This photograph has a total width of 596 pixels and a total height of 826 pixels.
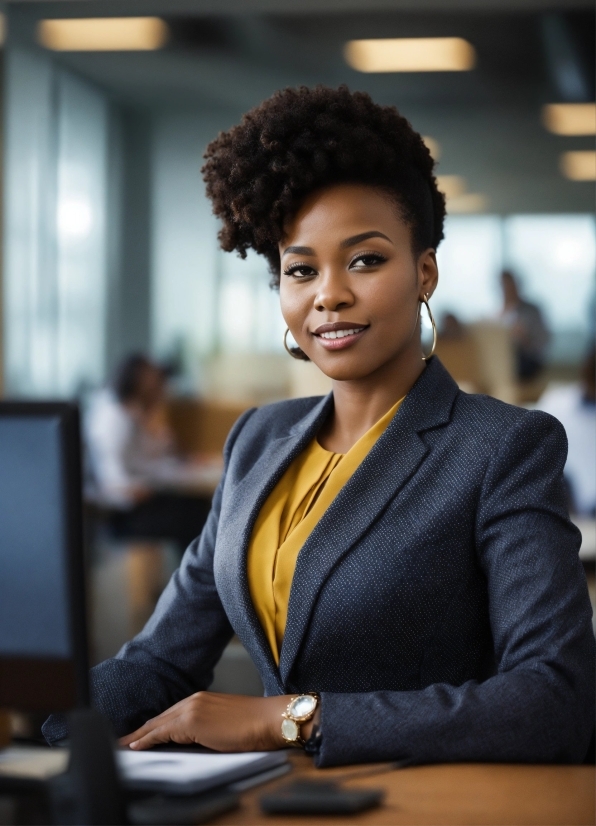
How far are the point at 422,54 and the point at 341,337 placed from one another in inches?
161

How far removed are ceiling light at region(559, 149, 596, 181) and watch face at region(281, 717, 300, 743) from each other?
4387 mm

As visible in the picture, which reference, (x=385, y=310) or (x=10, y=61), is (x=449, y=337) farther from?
(x=385, y=310)

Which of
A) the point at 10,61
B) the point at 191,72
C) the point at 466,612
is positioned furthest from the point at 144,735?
the point at 10,61

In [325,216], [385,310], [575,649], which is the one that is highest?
[325,216]

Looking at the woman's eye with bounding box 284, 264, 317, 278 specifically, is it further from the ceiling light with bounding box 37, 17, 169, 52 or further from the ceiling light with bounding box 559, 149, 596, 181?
the ceiling light with bounding box 37, 17, 169, 52

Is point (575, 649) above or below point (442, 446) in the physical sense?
below

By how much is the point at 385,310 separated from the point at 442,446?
209 mm

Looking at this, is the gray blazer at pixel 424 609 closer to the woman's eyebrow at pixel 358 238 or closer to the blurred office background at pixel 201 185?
the woman's eyebrow at pixel 358 238

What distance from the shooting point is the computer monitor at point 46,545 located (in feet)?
2.85

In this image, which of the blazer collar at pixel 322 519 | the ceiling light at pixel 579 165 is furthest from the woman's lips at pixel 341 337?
the ceiling light at pixel 579 165

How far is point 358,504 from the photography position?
134 cm

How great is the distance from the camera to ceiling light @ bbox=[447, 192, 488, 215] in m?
5.06

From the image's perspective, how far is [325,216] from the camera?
1427 mm

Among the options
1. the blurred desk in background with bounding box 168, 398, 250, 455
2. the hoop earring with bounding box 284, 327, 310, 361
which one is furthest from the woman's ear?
the blurred desk in background with bounding box 168, 398, 250, 455
